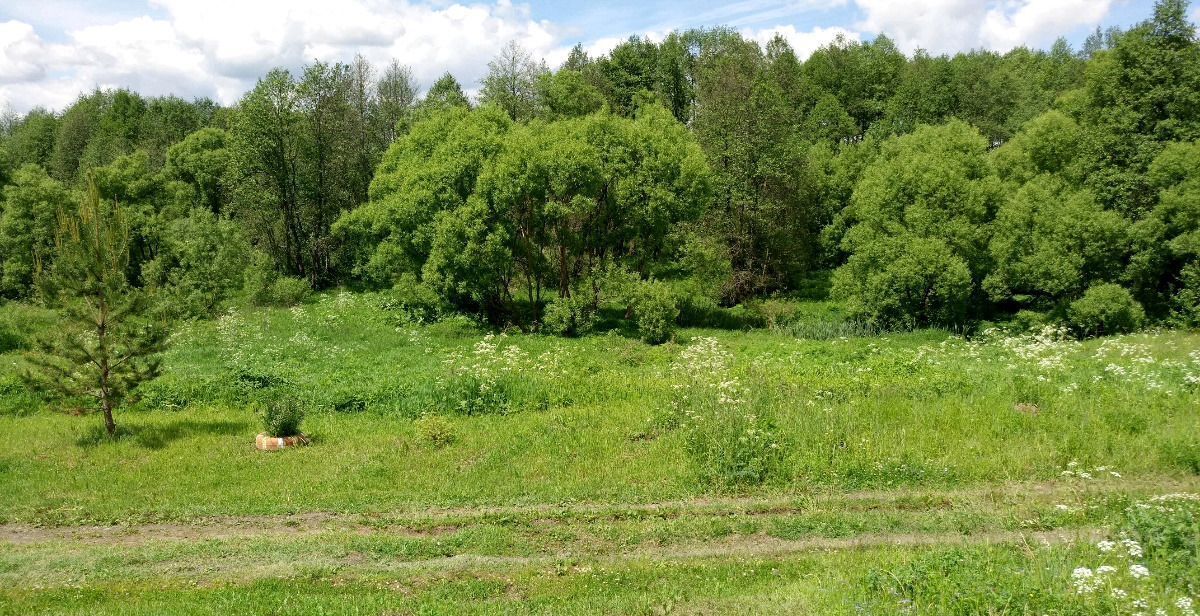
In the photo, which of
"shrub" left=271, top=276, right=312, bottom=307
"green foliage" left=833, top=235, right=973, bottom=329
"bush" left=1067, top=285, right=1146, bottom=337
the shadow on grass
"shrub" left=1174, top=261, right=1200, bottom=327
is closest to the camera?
the shadow on grass

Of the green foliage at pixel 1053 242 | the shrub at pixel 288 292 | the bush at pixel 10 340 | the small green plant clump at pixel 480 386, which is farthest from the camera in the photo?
the shrub at pixel 288 292

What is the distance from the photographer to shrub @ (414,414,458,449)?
1623cm

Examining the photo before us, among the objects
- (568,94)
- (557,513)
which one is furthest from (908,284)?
(557,513)

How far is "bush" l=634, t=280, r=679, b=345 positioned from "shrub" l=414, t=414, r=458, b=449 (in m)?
12.2

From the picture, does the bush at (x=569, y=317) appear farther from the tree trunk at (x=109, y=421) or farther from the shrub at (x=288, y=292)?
the shrub at (x=288, y=292)

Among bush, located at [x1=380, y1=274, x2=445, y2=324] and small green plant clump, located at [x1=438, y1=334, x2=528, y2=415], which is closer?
small green plant clump, located at [x1=438, y1=334, x2=528, y2=415]

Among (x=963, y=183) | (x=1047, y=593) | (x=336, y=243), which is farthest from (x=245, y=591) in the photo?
(x=336, y=243)

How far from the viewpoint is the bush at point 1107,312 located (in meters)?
27.1

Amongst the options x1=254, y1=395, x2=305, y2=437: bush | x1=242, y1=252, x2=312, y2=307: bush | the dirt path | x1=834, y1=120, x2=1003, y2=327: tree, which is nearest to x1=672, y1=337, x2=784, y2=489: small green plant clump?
the dirt path

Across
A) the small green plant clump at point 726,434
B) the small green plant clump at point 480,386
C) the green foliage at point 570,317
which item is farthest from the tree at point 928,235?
the small green plant clump at point 480,386

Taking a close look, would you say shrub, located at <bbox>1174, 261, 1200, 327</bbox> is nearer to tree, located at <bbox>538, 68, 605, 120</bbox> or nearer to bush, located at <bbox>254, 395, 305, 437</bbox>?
tree, located at <bbox>538, 68, 605, 120</bbox>

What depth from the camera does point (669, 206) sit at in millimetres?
30031

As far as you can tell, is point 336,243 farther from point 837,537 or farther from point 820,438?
point 837,537

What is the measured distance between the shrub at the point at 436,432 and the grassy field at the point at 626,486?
Result: 6 cm
